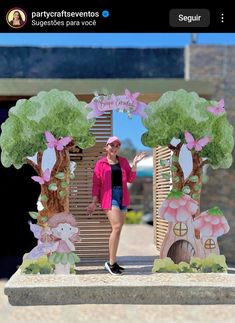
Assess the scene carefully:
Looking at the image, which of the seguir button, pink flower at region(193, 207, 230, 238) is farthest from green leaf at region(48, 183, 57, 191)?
the seguir button

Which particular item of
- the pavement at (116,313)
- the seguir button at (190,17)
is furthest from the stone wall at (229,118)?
the seguir button at (190,17)

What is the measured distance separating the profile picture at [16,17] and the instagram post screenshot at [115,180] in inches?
0.5

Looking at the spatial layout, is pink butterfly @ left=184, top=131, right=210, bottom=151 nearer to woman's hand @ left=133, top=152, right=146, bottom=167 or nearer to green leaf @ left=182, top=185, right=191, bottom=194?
green leaf @ left=182, top=185, right=191, bottom=194

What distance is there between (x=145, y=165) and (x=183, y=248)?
13338mm

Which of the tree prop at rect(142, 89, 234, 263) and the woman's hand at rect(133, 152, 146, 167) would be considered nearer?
the woman's hand at rect(133, 152, 146, 167)

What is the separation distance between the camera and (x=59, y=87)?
8.44 meters

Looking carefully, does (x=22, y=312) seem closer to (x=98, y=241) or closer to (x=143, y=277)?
(x=143, y=277)

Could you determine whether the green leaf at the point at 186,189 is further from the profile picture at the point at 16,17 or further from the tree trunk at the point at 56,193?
the profile picture at the point at 16,17

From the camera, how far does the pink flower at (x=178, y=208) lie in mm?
7211

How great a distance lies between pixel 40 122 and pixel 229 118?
139 inches

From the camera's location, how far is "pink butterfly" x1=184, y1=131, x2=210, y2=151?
7270 mm

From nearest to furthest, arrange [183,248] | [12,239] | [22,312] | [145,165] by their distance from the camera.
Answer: [22,312] < [183,248] < [12,239] < [145,165]

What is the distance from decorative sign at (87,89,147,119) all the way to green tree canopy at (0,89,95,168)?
0.14 metres

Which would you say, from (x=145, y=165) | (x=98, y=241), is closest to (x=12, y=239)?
(x=98, y=241)
